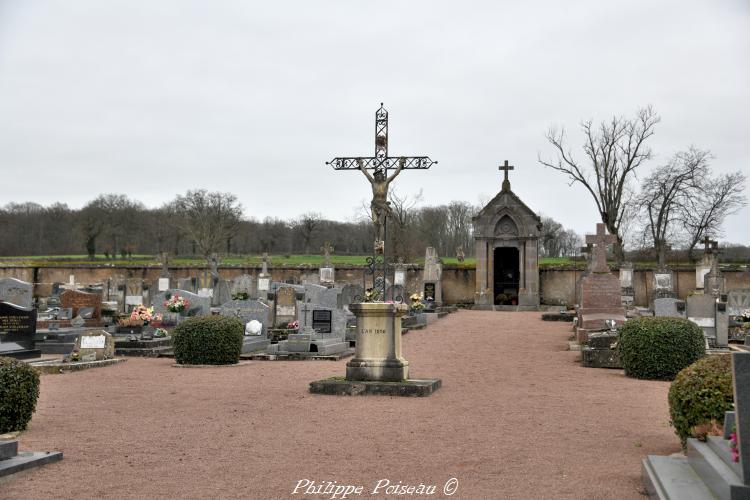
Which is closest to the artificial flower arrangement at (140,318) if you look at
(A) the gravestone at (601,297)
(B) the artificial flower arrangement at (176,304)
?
(B) the artificial flower arrangement at (176,304)

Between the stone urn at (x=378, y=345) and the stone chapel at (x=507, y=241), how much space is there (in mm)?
23623

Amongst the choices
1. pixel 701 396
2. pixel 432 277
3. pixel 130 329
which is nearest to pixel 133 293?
pixel 130 329

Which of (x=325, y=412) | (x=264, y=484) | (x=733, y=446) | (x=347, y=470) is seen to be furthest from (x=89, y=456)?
(x=733, y=446)

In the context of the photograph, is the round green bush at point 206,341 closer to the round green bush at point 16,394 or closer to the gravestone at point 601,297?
the round green bush at point 16,394

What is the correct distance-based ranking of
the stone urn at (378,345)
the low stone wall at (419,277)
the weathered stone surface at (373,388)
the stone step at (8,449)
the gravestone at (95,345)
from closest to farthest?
1. the stone step at (8,449)
2. the weathered stone surface at (373,388)
3. the stone urn at (378,345)
4. the gravestone at (95,345)
5. the low stone wall at (419,277)

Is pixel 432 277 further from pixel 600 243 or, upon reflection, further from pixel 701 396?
pixel 701 396

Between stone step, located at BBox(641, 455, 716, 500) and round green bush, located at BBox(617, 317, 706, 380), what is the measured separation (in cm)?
705

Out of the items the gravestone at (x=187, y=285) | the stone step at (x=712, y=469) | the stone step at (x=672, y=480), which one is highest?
the gravestone at (x=187, y=285)

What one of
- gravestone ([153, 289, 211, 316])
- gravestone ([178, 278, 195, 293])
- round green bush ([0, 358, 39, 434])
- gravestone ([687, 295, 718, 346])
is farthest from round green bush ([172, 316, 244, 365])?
gravestone ([178, 278, 195, 293])

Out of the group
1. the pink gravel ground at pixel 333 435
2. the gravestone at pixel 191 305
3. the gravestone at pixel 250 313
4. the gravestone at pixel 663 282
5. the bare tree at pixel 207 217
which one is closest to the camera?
the pink gravel ground at pixel 333 435

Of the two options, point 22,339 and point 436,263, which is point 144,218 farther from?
point 22,339

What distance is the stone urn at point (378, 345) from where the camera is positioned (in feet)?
38.3

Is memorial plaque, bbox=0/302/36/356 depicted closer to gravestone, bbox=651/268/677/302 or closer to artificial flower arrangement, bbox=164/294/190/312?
artificial flower arrangement, bbox=164/294/190/312

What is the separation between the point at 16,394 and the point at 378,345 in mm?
5479
